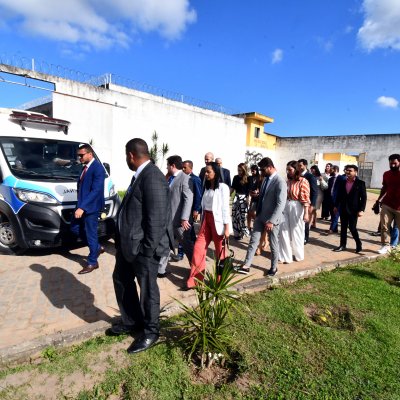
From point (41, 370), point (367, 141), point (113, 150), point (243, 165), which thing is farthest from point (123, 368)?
point (367, 141)

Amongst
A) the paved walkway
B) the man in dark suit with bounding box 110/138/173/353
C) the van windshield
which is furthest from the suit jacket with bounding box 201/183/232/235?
the van windshield

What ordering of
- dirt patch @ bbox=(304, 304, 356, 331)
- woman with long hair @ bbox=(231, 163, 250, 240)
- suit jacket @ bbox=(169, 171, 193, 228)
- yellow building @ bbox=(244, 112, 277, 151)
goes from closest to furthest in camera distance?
dirt patch @ bbox=(304, 304, 356, 331) → suit jacket @ bbox=(169, 171, 193, 228) → woman with long hair @ bbox=(231, 163, 250, 240) → yellow building @ bbox=(244, 112, 277, 151)

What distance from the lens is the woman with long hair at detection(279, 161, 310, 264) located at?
18.1 ft

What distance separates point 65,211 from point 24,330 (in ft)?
7.84

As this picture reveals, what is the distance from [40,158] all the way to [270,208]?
4299 mm

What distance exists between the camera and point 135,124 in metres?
17.9

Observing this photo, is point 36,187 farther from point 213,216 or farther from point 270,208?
point 270,208

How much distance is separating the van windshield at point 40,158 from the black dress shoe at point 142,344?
12.2ft

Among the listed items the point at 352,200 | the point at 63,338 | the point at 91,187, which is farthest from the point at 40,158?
the point at 352,200

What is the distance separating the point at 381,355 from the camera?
2.80 metres

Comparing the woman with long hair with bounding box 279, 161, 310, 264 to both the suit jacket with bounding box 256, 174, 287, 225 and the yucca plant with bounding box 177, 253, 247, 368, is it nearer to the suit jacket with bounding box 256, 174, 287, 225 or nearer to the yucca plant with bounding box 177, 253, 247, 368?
the suit jacket with bounding box 256, 174, 287, 225

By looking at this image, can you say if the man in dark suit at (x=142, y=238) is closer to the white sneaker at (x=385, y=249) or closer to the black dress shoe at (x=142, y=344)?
the black dress shoe at (x=142, y=344)

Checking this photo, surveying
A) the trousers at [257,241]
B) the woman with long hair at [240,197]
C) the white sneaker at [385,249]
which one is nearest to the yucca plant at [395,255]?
the white sneaker at [385,249]

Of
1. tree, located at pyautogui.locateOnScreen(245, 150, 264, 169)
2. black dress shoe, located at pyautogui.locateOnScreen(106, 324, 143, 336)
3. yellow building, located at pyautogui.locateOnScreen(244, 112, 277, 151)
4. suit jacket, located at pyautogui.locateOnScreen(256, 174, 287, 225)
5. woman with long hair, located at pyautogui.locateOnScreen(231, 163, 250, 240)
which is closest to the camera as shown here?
black dress shoe, located at pyautogui.locateOnScreen(106, 324, 143, 336)
